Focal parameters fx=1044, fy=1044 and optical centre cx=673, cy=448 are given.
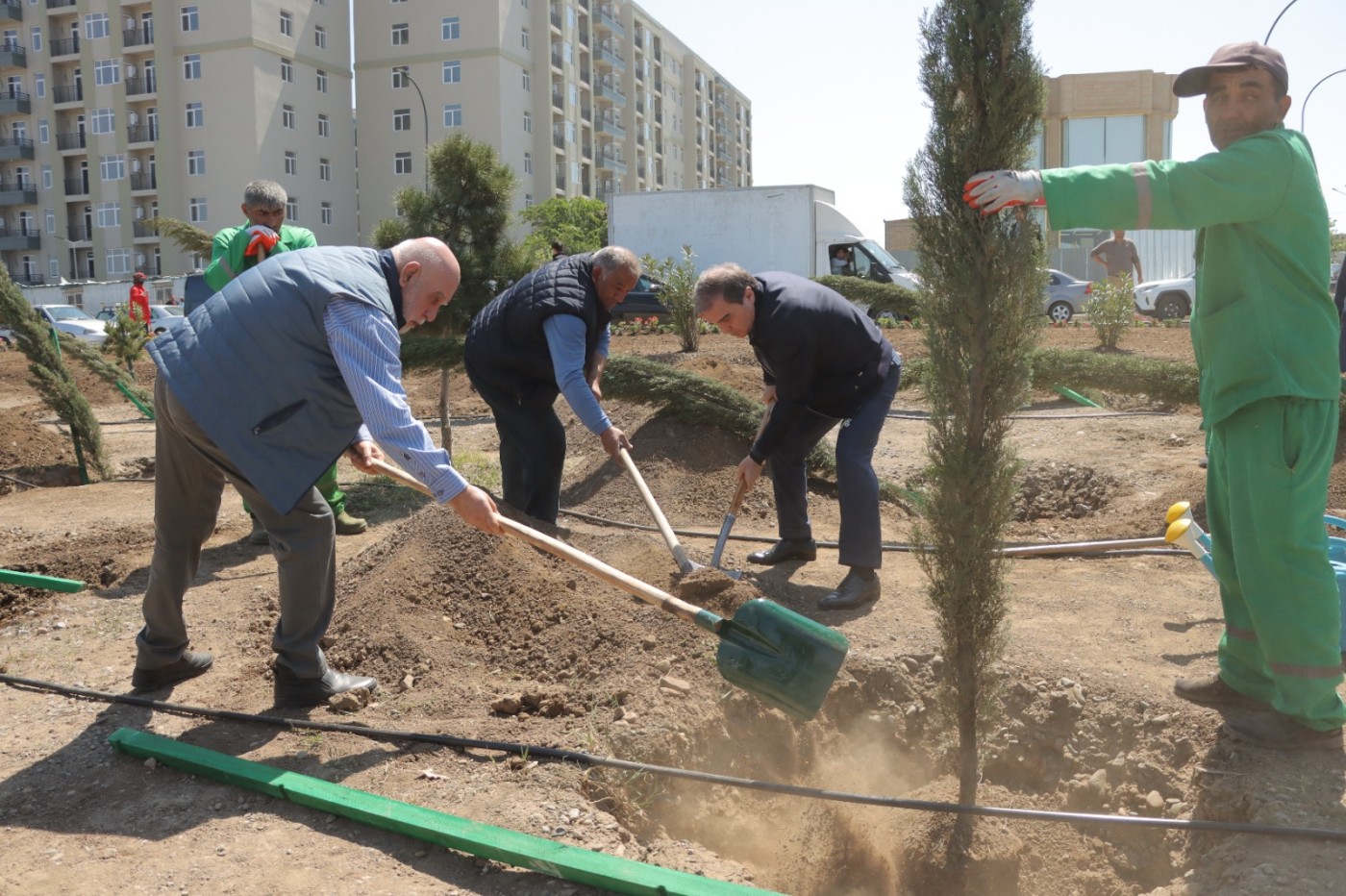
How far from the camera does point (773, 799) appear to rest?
11.7 feet

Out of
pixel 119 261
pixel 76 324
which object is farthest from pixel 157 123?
pixel 76 324

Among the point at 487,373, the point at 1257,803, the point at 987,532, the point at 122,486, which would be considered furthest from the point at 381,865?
the point at 122,486

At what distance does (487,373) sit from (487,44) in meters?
47.4

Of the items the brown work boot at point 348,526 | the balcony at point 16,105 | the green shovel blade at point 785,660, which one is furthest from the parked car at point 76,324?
the balcony at point 16,105

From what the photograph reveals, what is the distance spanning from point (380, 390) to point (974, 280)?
1819mm

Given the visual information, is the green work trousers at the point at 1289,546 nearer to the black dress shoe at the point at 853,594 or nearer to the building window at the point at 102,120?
the black dress shoe at the point at 853,594

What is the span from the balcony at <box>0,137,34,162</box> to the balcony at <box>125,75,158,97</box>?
7.93m

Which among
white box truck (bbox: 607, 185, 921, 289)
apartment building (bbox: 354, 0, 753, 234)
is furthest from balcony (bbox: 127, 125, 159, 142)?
white box truck (bbox: 607, 185, 921, 289)

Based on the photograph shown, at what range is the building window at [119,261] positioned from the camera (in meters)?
48.9

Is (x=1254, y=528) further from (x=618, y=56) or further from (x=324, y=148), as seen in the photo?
(x=618, y=56)

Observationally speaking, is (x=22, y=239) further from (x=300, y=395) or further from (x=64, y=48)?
(x=300, y=395)

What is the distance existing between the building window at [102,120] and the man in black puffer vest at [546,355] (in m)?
51.3

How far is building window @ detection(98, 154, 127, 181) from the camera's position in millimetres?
48438

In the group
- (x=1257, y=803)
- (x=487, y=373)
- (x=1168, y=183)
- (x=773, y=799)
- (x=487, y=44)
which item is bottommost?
(x=773, y=799)
